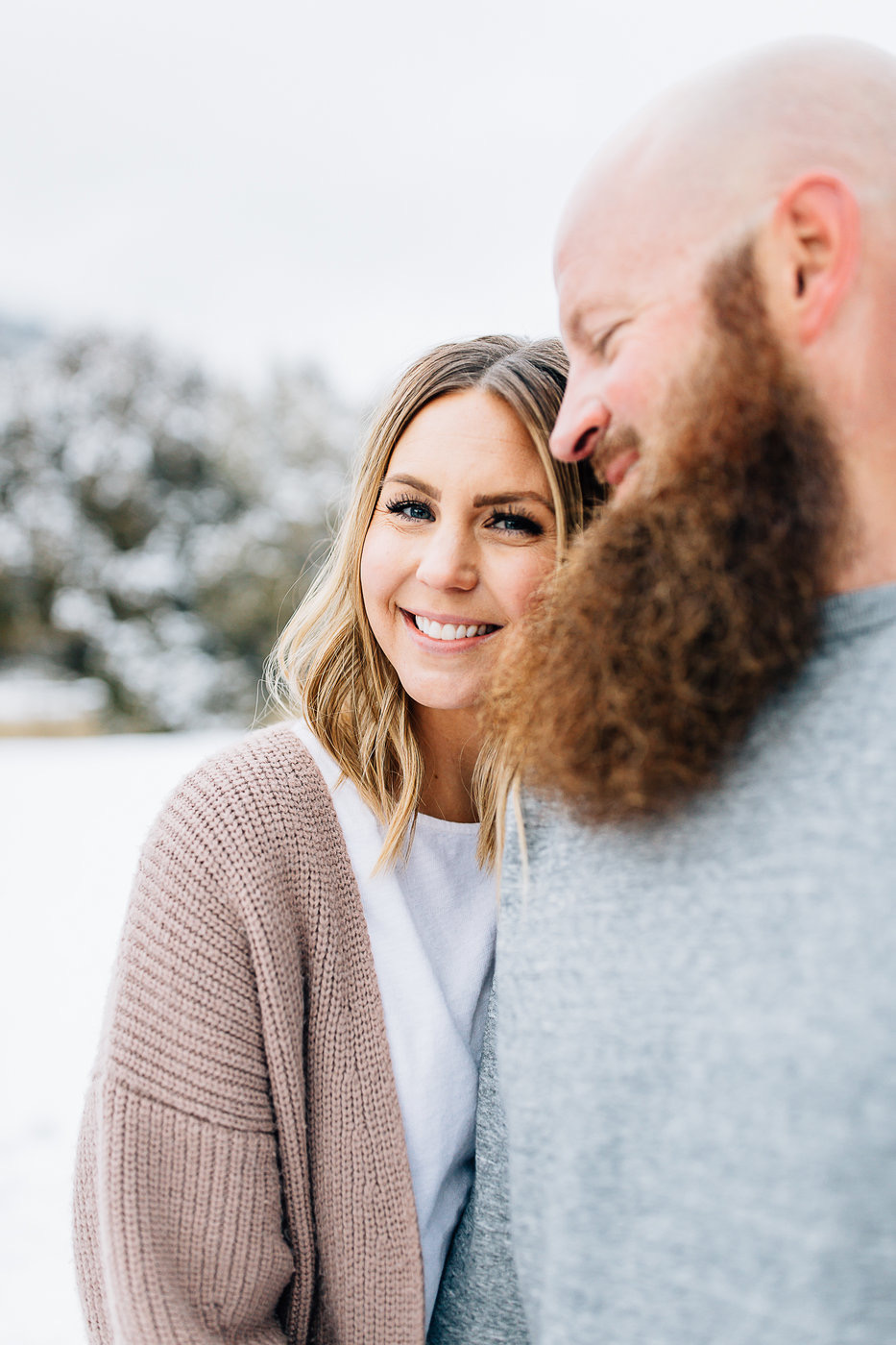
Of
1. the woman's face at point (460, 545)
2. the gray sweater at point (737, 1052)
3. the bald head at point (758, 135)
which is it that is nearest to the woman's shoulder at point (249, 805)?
the woman's face at point (460, 545)

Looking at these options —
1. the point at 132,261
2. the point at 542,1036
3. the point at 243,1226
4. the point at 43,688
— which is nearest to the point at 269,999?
the point at 243,1226

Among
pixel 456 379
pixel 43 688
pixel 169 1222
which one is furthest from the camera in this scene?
pixel 43 688

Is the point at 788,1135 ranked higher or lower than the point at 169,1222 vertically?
higher

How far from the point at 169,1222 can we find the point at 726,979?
811 mm

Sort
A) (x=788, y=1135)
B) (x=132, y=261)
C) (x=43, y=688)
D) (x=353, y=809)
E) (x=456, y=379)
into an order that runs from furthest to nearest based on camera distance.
Result: (x=132, y=261), (x=43, y=688), (x=456, y=379), (x=353, y=809), (x=788, y=1135)

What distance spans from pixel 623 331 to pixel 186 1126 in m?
1.14

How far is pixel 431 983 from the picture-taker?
1.46 metres

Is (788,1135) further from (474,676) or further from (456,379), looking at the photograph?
(456,379)

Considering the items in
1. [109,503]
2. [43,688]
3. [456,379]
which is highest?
[456,379]

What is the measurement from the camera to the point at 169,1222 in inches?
48.8

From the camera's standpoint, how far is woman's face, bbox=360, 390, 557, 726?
160 cm

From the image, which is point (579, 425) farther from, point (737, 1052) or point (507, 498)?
point (737, 1052)

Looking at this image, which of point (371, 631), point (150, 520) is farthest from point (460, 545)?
point (150, 520)

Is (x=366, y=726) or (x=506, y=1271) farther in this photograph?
(x=366, y=726)
